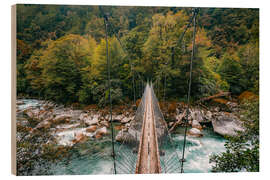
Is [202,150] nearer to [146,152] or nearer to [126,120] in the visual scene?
[146,152]

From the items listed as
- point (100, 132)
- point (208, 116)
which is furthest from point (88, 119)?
point (208, 116)

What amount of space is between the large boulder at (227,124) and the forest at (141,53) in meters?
0.08

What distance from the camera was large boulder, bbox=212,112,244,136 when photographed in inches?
62.0

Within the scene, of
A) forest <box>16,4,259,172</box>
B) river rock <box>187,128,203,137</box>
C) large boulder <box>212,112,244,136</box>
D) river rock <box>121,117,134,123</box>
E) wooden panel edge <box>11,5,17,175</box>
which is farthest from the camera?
river rock <box>121,117,134,123</box>

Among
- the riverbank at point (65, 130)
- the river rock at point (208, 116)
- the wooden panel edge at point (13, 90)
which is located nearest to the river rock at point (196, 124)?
the riverbank at point (65, 130)

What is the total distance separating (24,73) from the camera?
145 cm

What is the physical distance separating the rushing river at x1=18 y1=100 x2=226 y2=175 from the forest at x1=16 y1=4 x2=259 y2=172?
0.39 feet

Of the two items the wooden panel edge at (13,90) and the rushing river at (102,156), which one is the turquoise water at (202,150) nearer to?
the rushing river at (102,156)

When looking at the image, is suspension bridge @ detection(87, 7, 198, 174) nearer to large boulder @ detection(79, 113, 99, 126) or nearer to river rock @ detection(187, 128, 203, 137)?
river rock @ detection(187, 128, 203, 137)

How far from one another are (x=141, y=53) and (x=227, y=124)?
1537mm

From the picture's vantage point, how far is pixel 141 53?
1.80 metres

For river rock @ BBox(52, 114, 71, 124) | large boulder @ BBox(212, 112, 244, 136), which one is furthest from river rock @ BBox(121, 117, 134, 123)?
large boulder @ BBox(212, 112, 244, 136)

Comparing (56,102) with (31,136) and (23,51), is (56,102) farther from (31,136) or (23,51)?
(23,51)

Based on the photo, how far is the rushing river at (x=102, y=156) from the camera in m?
1.48
